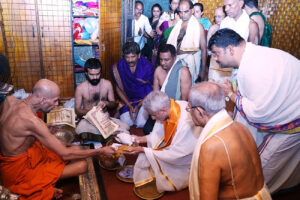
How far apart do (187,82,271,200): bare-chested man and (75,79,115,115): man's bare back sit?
114 inches

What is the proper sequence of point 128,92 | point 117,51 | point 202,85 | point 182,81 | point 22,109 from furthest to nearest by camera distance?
point 117,51, point 128,92, point 182,81, point 22,109, point 202,85

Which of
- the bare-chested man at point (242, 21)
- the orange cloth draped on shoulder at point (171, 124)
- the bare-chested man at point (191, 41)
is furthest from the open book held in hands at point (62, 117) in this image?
the bare-chested man at point (242, 21)

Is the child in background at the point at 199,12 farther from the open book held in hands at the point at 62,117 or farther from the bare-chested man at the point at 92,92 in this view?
the open book held in hands at the point at 62,117

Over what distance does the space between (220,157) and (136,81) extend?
11.7 ft

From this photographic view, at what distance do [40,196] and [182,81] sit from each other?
2.68 meters

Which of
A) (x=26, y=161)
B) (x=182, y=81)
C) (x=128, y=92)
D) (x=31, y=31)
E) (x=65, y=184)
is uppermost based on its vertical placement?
(x=31, y=31)

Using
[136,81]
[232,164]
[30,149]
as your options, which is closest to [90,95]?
[136,81]

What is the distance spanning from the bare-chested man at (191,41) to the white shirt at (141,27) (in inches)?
72.2

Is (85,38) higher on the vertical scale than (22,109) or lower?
higher

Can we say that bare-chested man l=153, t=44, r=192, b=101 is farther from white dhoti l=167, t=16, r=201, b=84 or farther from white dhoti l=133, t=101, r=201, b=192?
white dhoti l=133, t=101, r=201, b=192

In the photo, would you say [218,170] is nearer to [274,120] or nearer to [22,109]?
[274,120]

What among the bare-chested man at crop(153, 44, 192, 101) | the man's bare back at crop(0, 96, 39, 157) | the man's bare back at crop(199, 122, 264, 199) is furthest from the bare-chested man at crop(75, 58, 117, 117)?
the man's bare back at crop(199, 122, 264, 199)

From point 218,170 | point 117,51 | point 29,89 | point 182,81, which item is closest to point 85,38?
point 117,51

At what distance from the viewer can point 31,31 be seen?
17.4 feet
